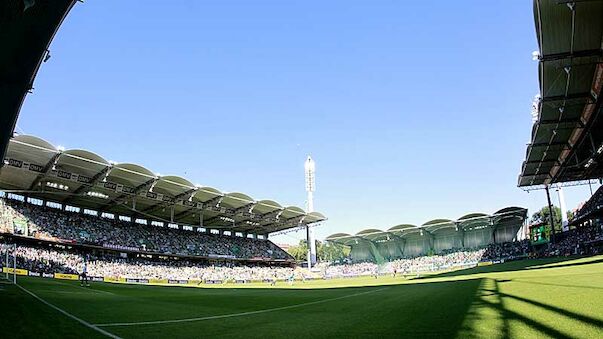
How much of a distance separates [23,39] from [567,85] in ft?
116

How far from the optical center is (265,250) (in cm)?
9006

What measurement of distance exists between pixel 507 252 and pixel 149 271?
64127mm

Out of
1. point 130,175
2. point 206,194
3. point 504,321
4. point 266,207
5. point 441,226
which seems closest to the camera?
point 504,321

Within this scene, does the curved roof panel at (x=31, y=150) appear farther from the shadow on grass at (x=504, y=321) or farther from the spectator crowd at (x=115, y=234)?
the shadow on grass at (x=504, y=321)

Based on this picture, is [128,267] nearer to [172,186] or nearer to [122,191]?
[122,191]

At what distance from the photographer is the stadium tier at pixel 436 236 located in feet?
275

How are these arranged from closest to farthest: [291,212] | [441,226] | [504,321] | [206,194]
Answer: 1. [504,321]
2. [206,194]
3. [291,212]
4. [441,226]

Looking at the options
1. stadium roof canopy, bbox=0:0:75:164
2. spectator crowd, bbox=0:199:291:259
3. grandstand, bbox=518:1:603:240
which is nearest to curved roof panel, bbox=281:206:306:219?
spectator crowd, bbox=0:199:291:259

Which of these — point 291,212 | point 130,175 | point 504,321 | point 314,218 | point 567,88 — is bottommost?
point 504,321

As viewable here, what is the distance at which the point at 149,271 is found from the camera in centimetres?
6228

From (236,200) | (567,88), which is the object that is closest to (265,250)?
(236,200)

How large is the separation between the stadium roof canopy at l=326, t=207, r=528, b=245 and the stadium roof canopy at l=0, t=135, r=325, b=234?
1799cm

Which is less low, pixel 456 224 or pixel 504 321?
pixel 456 224


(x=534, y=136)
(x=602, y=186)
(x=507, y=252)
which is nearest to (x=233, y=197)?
(x=534, y=136)
